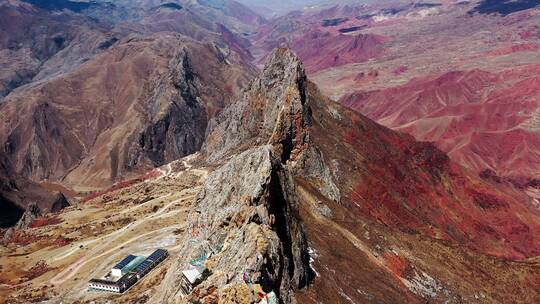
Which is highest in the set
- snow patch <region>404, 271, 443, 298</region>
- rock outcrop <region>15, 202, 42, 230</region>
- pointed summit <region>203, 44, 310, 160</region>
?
pointed summit <region>203, 44, 310, 160</region>

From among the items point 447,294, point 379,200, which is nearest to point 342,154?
point 379,200

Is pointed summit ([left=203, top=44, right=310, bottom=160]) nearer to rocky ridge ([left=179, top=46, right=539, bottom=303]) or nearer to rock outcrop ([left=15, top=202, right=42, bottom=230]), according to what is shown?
rocky ridge ([left=179, top=46, right=539, bottom=303])

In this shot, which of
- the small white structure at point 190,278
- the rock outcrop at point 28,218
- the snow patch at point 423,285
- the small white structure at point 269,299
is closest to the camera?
the small white structure at point 269,299

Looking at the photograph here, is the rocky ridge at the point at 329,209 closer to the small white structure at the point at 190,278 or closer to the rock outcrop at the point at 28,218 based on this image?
the small white structure at the point at 190,278

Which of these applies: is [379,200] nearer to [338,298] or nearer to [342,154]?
[342,154]

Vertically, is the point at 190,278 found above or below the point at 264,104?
above

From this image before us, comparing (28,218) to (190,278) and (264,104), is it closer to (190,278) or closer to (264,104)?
(264,104)

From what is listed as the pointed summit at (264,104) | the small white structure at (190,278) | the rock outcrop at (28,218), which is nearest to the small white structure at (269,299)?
the small white structure at (190,278)

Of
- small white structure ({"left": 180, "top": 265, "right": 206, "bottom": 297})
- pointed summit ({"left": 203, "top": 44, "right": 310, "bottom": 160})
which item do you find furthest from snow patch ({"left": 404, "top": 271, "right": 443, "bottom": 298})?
small white structure ({"left": 180, "top": 265, "right": 206, "bottom": 297})

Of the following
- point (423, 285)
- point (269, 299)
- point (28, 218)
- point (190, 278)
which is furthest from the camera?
point (28, 218)

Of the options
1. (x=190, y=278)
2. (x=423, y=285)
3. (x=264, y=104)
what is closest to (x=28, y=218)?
(x=264, y=104)

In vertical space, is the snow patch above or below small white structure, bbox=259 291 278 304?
below
